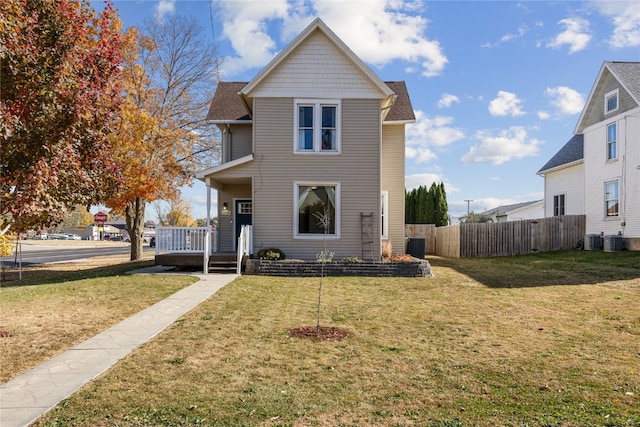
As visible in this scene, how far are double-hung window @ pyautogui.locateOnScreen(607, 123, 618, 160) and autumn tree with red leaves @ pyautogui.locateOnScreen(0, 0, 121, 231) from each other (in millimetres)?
21615

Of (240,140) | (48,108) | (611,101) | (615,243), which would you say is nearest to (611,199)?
(615,243)

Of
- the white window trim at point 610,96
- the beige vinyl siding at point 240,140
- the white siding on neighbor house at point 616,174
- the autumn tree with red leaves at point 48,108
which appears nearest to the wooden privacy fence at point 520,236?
the white siding on neighbor house at point 616,174

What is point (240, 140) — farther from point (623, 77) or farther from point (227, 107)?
point (623, 77)

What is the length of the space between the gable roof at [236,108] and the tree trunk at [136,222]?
724 cm

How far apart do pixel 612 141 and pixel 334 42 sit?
572 inches

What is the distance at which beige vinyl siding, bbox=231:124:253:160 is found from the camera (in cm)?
1838

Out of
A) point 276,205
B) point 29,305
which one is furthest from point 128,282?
point 276,205

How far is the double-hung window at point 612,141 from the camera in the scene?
68.9 feet

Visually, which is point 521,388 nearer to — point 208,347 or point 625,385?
point 625,385

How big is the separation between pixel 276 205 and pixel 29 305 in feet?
26.7

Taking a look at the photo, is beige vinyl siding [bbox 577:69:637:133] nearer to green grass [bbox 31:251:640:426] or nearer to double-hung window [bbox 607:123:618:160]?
double-hung window [bbox 607:123:618:160]

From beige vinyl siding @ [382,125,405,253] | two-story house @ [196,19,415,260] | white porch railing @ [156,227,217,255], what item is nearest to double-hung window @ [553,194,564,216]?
beige vinyl siding @ [382,125,405,253]

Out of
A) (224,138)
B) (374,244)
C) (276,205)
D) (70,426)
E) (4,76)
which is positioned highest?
(224,138)

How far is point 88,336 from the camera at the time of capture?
6977mm
